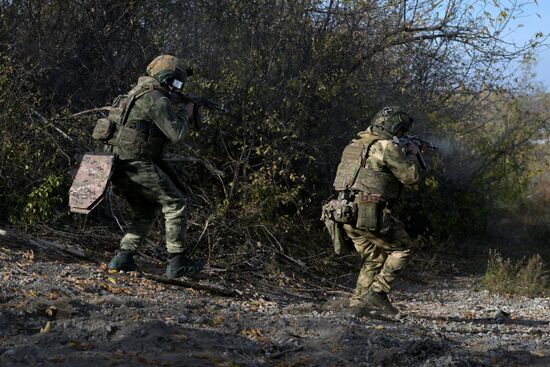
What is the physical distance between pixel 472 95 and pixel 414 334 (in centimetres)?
772

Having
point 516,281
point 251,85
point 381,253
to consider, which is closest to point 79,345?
point 381,253

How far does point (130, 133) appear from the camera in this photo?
692 centimetres

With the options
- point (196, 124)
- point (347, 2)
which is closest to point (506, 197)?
point (347, 2)

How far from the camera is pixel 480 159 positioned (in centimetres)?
1363

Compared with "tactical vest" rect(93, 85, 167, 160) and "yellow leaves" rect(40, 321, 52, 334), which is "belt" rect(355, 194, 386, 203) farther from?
"yellow leaves" rect(40, 321, 52, 334)

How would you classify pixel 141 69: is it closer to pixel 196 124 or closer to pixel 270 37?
pixel 270 37

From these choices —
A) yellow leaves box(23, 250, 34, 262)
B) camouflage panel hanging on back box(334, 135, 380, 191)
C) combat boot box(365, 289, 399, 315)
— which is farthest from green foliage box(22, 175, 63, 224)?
combat boot box(365, 289, 399, 315)

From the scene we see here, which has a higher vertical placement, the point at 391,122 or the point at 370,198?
the point at 391,122

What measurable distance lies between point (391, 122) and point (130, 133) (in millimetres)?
2107

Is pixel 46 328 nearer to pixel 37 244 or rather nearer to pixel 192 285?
pixel 192 285

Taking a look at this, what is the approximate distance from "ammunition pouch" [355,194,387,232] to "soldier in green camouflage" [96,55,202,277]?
56.0 inches

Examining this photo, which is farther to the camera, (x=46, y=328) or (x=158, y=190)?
(x=158, y=190)

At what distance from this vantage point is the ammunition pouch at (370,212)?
693 centimetres

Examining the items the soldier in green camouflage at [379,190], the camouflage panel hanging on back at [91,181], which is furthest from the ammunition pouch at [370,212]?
the camouflage panel hanging on back at [91,181]
